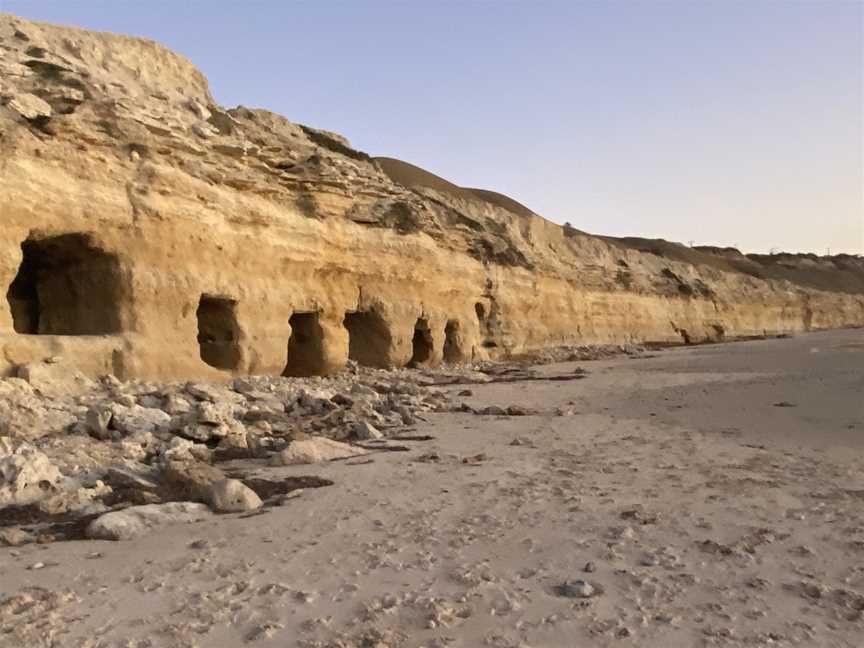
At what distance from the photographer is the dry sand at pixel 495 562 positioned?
2662 mm

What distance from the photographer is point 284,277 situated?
14.0 m

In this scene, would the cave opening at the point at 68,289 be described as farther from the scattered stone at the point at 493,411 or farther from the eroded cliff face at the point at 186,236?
the scattered stone at the point at 493,411

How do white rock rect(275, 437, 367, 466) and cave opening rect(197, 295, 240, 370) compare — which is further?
cave opening rect(197, 295, 240, 370)

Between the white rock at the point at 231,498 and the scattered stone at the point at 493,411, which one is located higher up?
the white rock at the point at 231,498

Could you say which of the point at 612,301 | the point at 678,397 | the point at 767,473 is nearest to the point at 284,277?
the point at 678,397

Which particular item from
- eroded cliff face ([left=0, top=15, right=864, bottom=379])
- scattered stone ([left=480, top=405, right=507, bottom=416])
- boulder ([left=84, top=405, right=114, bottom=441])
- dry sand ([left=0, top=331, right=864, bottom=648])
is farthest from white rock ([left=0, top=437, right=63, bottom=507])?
scattered stone ([left=480, top=405, right=507, bottom=416])

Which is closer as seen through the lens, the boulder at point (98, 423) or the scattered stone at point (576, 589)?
the scattered stone at point (576, 589)

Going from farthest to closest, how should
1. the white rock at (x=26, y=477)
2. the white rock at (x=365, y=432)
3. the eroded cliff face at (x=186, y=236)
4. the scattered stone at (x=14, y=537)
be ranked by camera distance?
the eroded cliff face at (x=186, y=236) → the white rock at (x=365, y=432) → the white rock at (x=26, y=477) → the scattered stone at (x=14, y=537)

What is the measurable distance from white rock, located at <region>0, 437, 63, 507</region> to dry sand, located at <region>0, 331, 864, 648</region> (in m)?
0.99

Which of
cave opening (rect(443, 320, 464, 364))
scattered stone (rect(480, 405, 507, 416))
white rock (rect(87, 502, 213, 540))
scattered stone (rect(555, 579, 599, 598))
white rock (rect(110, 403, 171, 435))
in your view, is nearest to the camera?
scattered stone (rect(555, 579, 599, 598))

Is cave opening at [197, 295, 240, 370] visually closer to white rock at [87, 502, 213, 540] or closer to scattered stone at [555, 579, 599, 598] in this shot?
white rock at [87, 502, 213, 540]

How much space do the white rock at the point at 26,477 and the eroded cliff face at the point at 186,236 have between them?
3.79m

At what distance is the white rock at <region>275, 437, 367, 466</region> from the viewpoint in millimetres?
5816

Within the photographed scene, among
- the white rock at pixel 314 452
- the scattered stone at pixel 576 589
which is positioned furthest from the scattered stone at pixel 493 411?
the scattered stone at pixel 576 589
